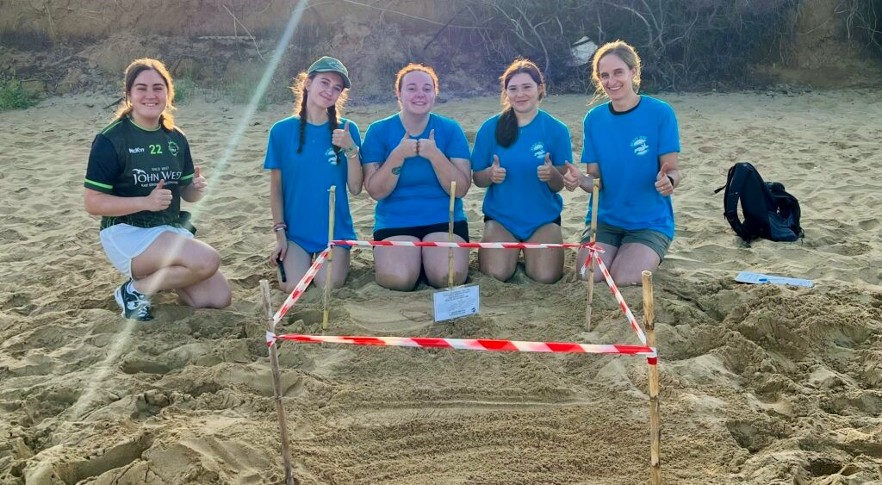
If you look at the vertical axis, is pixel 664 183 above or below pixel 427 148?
below

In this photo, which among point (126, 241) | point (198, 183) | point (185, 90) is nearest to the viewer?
point (126, 241)

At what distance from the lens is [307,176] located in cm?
430

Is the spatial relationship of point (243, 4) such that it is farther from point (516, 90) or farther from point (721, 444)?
point (721, 444)

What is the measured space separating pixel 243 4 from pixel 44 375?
31.7 ft

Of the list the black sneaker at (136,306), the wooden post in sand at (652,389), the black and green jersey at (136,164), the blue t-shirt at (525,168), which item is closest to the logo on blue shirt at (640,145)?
the blue t-shirt at (525,168)

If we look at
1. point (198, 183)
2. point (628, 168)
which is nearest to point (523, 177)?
point (628, 168)

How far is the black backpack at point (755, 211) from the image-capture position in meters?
4.93

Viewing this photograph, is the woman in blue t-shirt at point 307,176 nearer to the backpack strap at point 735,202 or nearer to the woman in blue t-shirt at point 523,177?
the woman in blue t-shirt at point 523,177

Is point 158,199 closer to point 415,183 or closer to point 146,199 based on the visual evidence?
point 146,199

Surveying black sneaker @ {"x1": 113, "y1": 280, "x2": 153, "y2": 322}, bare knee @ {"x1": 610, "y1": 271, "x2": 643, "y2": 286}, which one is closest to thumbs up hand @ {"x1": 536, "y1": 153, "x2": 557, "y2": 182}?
bare knee @ {"x1": 610, "y1": 271, "x2": 643, "y2": 286}

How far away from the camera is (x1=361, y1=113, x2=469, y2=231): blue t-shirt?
4.31 metres

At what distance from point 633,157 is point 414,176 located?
1362mm

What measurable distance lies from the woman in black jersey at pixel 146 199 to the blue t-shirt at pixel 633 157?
7.99 ft

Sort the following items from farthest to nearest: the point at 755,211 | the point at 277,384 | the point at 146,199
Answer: the point at 755,211 < the point at 146,199 < the point at 277,384
